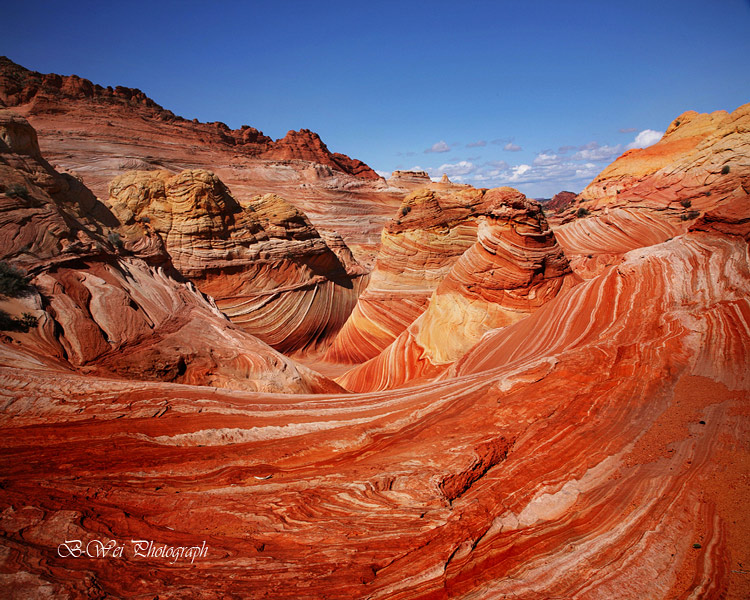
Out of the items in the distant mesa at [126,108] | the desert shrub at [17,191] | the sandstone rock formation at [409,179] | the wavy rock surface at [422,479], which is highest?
the distant mesa at [126,108]

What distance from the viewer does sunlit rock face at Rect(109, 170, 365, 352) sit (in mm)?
14609

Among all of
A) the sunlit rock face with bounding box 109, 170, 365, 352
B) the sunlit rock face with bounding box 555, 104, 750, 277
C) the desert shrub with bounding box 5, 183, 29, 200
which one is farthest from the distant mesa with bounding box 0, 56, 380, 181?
the desert shrub with bounding box 5, 183, 29, 200

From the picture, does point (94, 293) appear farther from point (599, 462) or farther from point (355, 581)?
point (599, 462)

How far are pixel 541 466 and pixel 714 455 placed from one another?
3.66 ft

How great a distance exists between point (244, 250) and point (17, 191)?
28.6 feet

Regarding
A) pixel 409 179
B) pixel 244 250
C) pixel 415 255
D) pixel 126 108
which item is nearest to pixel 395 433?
pixel 415 255

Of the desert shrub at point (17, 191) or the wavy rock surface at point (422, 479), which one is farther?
the desert shrub at point (17, 191)

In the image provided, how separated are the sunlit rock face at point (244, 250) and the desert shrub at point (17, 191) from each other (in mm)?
6297

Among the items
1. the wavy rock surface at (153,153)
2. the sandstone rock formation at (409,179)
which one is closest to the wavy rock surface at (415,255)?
the wavy rock surface at (153,153)

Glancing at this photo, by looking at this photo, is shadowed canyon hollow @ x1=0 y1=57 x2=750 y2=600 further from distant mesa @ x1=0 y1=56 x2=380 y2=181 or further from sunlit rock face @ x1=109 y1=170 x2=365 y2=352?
distant mesa @ x1=0 y1=56 x2=380 y2=181

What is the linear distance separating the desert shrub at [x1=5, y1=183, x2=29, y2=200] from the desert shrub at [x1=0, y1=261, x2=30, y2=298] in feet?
6.32

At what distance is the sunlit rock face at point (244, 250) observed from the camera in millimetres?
14609

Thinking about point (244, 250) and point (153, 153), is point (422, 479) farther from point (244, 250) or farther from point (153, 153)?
point (153, 153)

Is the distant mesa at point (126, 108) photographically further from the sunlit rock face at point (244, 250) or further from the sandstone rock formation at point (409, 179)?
the sunlit rock face at point (244, 250)
